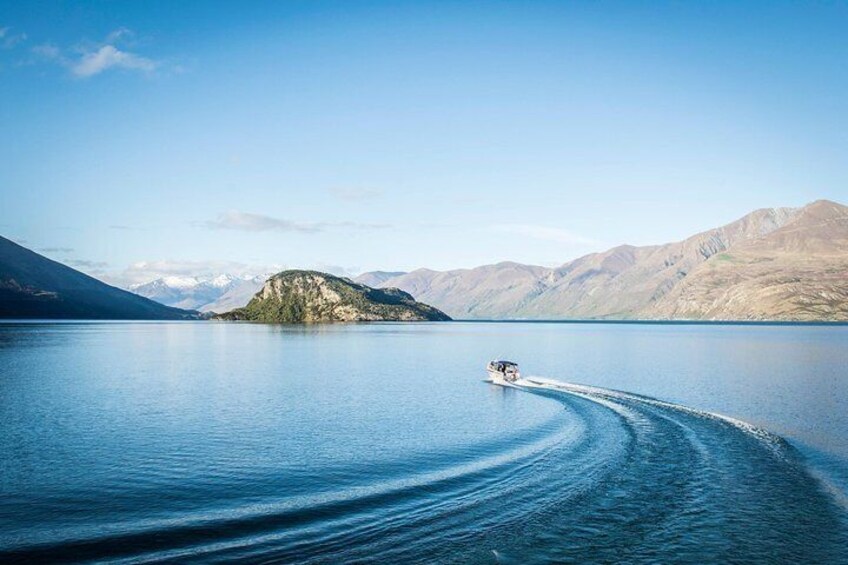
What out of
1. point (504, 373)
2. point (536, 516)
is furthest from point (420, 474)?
Result: point (504, 373)

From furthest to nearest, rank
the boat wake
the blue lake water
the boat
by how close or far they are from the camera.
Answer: the boat
the blue lake water
the boat wake

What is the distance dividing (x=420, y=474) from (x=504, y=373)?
58.1 meters

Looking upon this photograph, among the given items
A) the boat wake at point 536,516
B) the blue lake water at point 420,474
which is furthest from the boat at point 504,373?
the boat wake at point 536,516

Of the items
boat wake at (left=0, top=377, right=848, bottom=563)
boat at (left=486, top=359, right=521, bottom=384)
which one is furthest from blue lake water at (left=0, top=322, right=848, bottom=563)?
boat at (left=486, top=359, right=521, bottom=384)

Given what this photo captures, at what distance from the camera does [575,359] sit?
5463 inches

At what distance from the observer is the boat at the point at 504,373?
93.3 m

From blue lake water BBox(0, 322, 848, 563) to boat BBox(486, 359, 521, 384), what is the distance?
11.0 meters

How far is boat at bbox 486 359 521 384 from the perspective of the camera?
306ft

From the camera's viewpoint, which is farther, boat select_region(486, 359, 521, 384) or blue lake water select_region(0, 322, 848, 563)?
boat select_region(486, 359, 521, 384)

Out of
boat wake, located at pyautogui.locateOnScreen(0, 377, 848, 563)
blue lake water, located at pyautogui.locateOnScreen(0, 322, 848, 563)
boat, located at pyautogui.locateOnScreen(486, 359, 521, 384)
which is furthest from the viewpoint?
boat, located at pyautogui.locateOnScreen(486, 359, 521, 384)

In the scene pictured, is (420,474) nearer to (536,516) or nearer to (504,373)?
(536,516)

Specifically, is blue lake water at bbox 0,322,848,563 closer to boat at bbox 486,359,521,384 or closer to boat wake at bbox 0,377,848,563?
boat wake at bbox 0,377,848,563

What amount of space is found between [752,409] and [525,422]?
Answer: 25782 mm

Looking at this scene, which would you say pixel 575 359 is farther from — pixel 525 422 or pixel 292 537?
pixel 292 537
